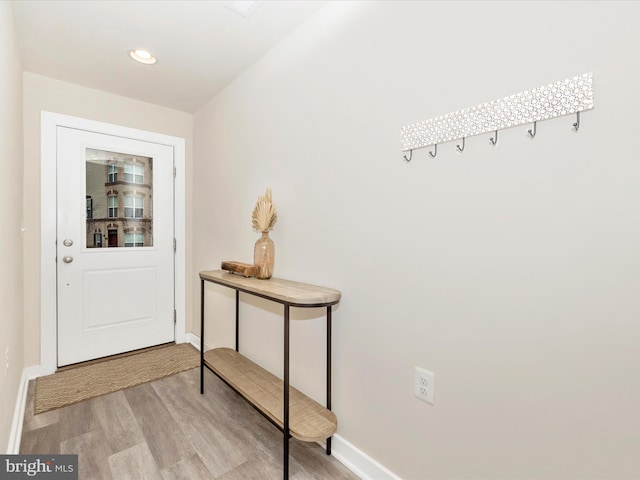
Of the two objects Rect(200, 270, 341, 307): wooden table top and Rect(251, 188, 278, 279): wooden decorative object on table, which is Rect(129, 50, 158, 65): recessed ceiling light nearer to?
Rect(251, 188, 278, 279): wooden decorative object on table

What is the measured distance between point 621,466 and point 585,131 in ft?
3.05

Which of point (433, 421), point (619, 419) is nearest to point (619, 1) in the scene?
point (619, 419)

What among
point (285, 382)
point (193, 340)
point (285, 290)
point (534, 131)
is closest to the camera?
point (534, 131)

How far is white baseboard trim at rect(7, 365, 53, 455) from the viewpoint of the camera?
62.7 inches

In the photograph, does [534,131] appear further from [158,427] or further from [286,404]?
[158,427]

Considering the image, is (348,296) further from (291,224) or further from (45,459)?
(45,459)

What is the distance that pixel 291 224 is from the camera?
6.41 ft

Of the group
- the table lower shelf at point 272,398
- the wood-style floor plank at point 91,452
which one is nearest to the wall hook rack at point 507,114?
the table lower shelf at point 272,398

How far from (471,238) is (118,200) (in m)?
2.97

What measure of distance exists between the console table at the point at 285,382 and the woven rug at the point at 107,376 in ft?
2.61

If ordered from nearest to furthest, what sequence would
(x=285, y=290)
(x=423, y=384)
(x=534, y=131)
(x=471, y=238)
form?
(x=534, y=131) → (x=471, y=238) → (x=423, y=384) → (x=285, y=290)

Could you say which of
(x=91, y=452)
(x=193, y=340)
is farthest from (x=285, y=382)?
(x=193, y=340)

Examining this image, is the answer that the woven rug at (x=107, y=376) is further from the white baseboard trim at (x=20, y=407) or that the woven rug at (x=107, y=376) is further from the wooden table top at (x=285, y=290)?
the wooden table top at (x=285, y=290)

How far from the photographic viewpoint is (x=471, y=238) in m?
1.15
